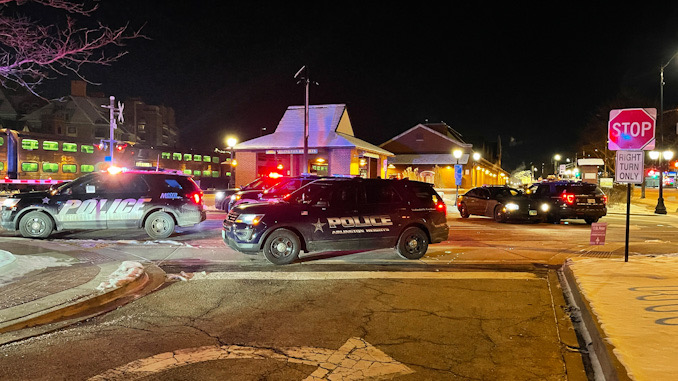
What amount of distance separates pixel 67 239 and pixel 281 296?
8.43m

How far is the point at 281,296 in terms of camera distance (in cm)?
711

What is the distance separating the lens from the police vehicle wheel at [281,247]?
9.51 metres

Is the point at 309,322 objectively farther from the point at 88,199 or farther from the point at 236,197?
the point at 236,197

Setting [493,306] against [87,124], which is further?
[87,124]

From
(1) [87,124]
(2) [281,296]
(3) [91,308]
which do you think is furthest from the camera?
(1) [87,124]

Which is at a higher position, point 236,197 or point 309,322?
point 236,197

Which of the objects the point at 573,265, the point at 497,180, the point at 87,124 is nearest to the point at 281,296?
the point at 573,265

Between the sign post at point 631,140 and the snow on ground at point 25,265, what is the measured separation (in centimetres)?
1037

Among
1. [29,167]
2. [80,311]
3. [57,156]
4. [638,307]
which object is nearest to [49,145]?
[57,156]

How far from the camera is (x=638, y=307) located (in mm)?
6023

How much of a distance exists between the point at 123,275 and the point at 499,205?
49.1ft

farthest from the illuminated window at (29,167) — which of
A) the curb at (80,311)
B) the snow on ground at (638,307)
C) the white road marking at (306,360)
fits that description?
the snow on ground at (638,307)

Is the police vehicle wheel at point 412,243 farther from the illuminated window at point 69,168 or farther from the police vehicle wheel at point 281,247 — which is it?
the illuminated window at point 69,168

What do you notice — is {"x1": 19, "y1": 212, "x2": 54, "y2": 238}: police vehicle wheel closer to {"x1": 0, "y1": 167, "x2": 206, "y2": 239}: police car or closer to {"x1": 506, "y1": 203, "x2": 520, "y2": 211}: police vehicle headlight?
{"x1": 0, "y1": 167, "x2": 206, "y2": 239}: police car
